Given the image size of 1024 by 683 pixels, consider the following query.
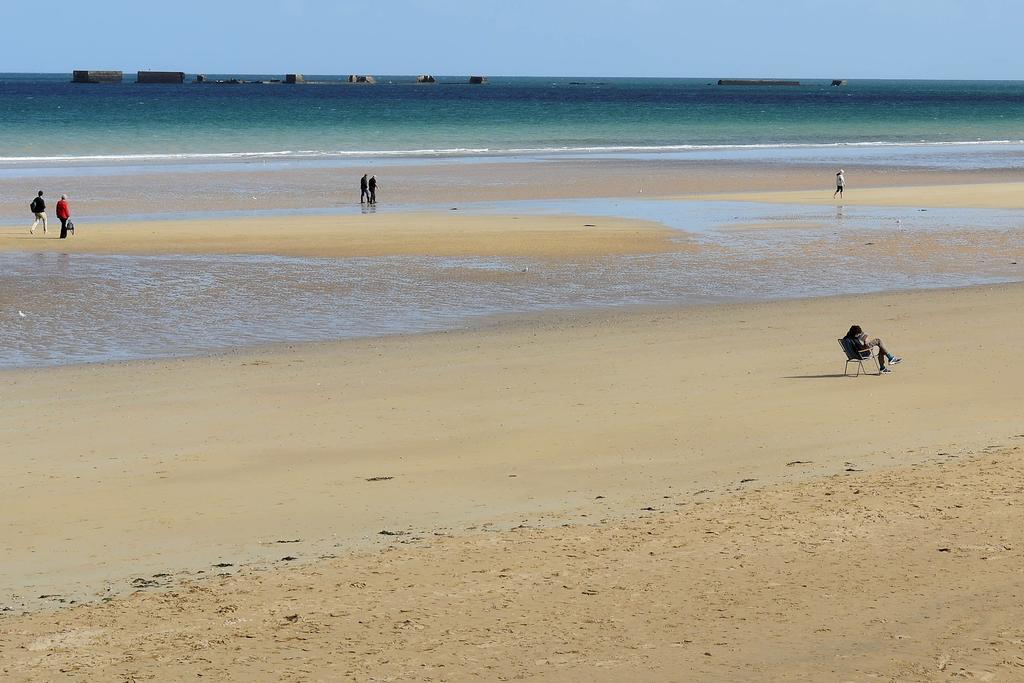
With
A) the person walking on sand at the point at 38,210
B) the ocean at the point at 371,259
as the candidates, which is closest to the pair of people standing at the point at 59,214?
the person walking on sand at the point at 38,210

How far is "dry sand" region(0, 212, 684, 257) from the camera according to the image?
29406 millimetres

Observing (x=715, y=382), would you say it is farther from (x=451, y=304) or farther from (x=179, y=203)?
(x=179, y=203)

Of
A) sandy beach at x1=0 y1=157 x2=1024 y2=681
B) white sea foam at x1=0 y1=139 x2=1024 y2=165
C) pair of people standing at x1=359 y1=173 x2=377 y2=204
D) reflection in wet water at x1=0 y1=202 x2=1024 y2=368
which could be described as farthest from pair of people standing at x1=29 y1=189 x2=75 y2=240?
white sea foam at x1=0 y1=139 x2=1024 y2=165

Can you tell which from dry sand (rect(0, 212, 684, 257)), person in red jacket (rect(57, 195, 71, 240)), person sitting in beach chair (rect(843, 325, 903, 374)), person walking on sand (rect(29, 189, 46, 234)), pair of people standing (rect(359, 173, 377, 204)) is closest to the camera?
person sitting in beach chair (rect(843, 325, 903, 374))

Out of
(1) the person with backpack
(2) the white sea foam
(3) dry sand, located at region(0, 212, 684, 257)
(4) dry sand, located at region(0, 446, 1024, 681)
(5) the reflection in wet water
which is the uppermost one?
(2) the white sea foam

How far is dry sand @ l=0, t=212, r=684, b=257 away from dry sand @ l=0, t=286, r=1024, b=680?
12.2m

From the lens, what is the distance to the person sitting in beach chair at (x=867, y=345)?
50.2 ft

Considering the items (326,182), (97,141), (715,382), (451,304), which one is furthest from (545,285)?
(97,141)

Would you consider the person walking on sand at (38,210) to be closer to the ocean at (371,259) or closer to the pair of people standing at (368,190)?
the ocean at (371,259)

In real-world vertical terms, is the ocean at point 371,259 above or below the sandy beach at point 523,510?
above

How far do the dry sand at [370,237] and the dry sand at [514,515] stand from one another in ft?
40.2

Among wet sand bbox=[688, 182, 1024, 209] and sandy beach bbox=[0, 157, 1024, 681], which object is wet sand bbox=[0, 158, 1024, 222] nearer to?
wet sand bbox=[688, 182, 1024, 209]

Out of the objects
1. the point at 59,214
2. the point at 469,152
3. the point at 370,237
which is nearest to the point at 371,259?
the point at 370,237

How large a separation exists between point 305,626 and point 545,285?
16.8 meters
